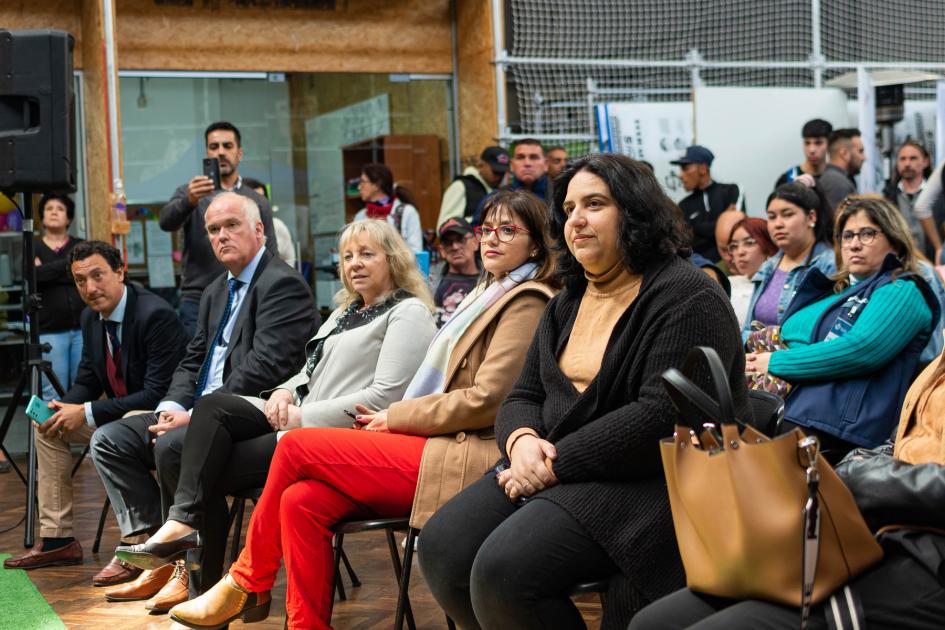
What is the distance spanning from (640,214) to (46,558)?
3461 mm

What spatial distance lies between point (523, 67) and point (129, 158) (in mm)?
3240

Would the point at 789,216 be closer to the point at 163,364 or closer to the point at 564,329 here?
the point at 564,329

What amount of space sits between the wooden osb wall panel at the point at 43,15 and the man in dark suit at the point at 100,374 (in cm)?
391

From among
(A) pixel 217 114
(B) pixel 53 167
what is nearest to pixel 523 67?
(A) pixel 217 114

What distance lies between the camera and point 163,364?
214 inches

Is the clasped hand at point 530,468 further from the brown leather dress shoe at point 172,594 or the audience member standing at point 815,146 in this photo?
the audience member standing at point 815,146

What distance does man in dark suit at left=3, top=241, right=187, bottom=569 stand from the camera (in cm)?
533

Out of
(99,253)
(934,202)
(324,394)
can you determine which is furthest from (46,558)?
(934,202)

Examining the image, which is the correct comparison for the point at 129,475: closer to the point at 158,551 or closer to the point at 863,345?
the point at 158,551

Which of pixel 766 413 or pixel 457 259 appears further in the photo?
pixel 457 259

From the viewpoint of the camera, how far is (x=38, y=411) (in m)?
5.30

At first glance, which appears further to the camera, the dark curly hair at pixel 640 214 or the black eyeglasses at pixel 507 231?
the black eyeglasses at pixel 507 231

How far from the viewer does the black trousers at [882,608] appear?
2.16 metres

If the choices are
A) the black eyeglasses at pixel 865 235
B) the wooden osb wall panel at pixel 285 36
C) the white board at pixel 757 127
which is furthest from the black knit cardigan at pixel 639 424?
the wooden osb wall panel at pixel 285 36
